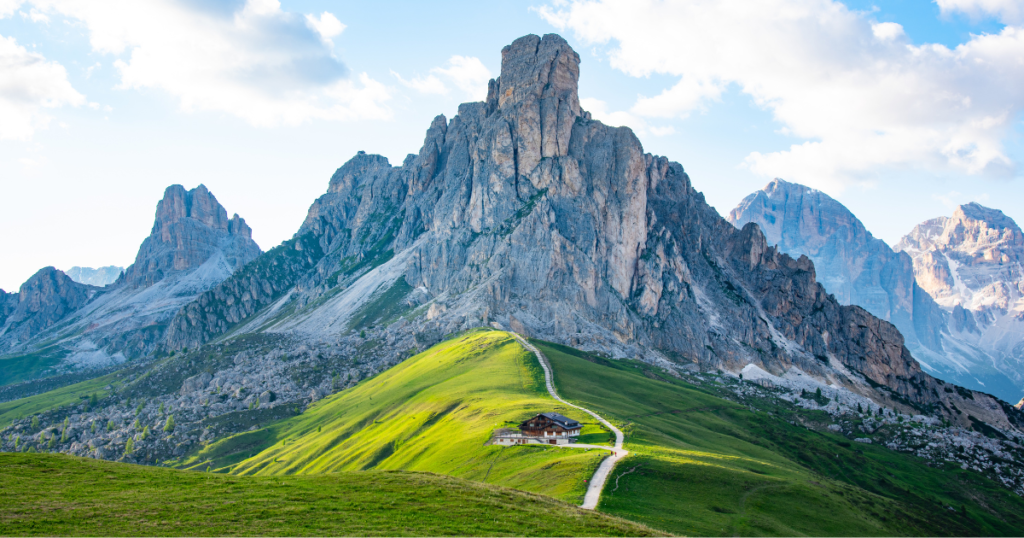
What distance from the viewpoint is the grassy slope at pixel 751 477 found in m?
61.2

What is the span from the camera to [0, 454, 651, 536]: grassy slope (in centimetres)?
3988

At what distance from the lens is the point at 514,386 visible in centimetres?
12875

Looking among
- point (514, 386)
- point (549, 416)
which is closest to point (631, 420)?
point (549, 416)

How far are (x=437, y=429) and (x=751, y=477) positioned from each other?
51.7m

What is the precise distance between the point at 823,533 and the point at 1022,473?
4128 inches

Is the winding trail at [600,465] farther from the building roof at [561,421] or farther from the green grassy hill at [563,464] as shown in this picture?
the building roof at [561,421]

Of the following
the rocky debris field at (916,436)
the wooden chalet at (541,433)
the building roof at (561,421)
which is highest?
the building roof at (561,421)

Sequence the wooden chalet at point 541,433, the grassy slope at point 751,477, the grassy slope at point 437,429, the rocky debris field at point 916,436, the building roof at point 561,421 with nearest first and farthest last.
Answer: the grassy slope at point 751,477 → the grassy slope at point 437,429 → the wooden chalet at point 541,433 → the building roof at point 561,421 → the rocky debris field at point 916,436

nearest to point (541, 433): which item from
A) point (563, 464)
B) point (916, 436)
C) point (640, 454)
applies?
point (640, 454)

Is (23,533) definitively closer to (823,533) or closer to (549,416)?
(549,416)

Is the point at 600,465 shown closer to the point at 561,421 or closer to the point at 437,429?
the point at 561,421

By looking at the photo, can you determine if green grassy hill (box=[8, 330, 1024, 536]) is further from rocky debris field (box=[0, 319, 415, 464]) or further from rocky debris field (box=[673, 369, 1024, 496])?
rocky debris field (box=[0, 319, 415, 464])

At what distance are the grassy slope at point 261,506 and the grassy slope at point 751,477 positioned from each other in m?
12.3

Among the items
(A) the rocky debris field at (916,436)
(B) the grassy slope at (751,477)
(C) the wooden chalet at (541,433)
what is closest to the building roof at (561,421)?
(C) the wooden chalet at (541,433)
